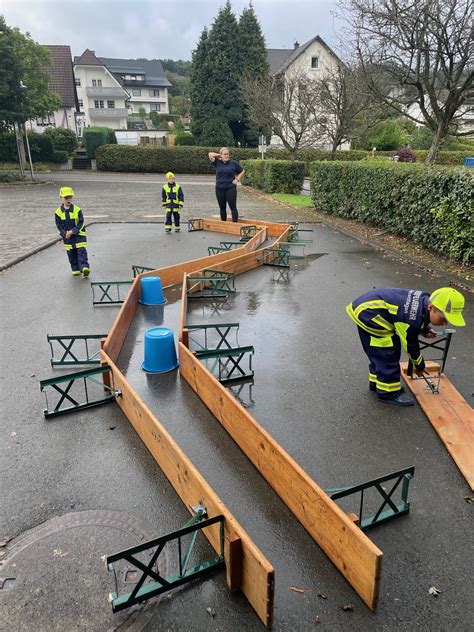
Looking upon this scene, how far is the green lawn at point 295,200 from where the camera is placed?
21.3 metres

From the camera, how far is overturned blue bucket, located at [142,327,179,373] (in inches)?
220

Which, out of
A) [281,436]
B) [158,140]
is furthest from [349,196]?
[158,140]

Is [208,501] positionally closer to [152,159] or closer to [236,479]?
[236,479]

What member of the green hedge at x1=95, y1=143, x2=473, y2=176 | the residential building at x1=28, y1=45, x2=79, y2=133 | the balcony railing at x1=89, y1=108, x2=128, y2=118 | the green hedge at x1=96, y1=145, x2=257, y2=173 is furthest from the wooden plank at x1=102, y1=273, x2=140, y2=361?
the balcony railing at x1=89, y1=108, x2=128, y2=118

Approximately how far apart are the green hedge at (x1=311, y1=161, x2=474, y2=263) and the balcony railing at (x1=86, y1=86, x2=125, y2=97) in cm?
6067

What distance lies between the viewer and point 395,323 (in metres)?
4.54

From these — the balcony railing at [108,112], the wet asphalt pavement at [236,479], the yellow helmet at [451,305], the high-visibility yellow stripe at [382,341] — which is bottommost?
the wet asphalt pavement at [236,479]

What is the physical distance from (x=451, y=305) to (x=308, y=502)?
2.12 m

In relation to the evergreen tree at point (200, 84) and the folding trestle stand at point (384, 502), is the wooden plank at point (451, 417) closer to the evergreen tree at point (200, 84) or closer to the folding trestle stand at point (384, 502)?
the folding trestle stand at point (384, 502)

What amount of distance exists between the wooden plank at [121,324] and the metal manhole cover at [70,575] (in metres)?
2.28

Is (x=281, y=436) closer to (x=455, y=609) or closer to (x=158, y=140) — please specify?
(x=455, y=609)

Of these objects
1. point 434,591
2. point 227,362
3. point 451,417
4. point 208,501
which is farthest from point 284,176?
point 434,591

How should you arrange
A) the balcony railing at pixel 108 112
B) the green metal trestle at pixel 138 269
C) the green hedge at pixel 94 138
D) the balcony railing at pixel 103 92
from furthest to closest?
the balcony railing at pixel 103 92 < the balcony railing at pixel 108 112 < the green hedge at pixel 94 138 < the green metal trestle at pixel 138 269

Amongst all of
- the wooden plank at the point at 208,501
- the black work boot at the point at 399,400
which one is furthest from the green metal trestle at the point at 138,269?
the black work boot at the point at 399,400
